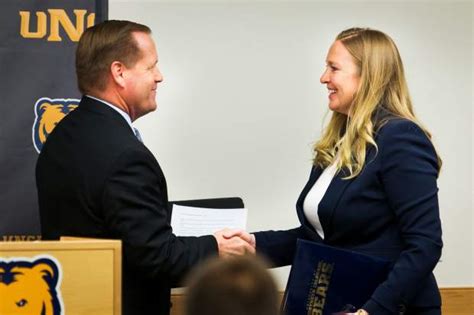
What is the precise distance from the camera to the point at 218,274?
80 centimetres

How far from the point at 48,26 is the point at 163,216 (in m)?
1.28

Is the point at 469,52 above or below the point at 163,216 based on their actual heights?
above

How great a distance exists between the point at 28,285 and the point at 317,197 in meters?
0.90

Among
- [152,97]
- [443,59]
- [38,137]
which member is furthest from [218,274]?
[443,59]

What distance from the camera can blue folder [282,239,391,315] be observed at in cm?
186

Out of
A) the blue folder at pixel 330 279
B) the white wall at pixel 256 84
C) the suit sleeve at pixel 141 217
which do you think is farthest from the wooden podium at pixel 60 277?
the white wall at pixel 256 84

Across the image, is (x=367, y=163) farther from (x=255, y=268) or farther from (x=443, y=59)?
(x=443, y=59)

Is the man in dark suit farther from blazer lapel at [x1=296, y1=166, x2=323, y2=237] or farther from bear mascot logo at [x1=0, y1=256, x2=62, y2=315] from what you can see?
bear mascot logo at [x1=0, y1=256, x2=62, y2=315]

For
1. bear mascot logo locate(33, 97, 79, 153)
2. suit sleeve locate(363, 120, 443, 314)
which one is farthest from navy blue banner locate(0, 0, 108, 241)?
suit sleeve locate(363, 120, 443, 314)

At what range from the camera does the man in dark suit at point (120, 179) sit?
1770mm

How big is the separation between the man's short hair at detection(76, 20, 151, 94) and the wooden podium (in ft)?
2.04

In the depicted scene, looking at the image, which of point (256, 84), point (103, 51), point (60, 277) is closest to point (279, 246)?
point (103, 51)

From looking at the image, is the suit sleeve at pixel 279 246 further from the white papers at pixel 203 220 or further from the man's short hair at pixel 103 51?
the man's short hair at pixel 103 51

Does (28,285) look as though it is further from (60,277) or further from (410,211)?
(410,211)
